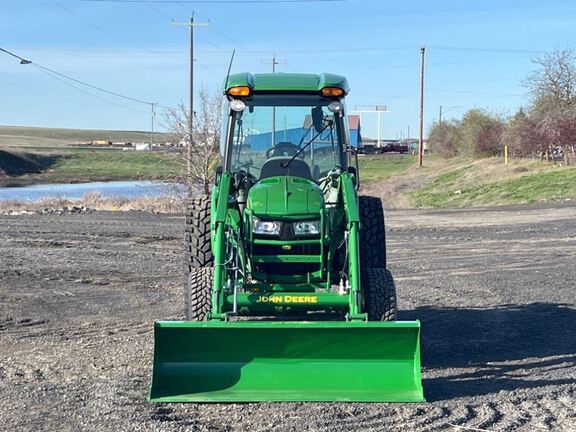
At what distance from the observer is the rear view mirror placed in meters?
9.00

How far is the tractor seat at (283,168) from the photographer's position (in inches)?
348

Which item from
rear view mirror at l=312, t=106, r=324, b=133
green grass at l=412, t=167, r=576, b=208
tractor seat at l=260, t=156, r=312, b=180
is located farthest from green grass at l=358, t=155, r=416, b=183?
tractor seat at l=260, t=156, r=312, b=180

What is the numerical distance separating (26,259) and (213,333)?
1055 centimetres

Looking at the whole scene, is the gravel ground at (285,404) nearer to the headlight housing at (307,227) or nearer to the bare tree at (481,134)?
the headlight housing at (307,227)

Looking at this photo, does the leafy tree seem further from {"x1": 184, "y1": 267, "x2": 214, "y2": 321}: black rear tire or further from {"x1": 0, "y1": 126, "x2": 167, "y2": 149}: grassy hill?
{"x1": 0, "y1": 126, "x2": 167, "y2": 149}: grassy hill

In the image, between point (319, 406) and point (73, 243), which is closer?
point (319, 406)

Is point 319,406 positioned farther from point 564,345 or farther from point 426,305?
point 426,305

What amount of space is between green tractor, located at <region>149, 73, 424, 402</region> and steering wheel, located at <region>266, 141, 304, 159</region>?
0.05 ft

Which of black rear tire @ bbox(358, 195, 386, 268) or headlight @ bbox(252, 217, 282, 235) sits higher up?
headlight @ bbox(252, 217, 282, 235)

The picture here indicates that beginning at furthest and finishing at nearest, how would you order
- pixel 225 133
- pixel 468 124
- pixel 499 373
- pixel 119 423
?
pixel 468 124
pixel 225 133
pixel 499 373
pixel 119 423

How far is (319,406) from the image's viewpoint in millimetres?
6633

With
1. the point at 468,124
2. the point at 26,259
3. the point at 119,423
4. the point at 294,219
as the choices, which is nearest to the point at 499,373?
the point at 294,219

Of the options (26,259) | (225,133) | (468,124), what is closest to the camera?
(225,133)

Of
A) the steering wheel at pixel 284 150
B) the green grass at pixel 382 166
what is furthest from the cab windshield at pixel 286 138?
the green grass at pixel 382 166
